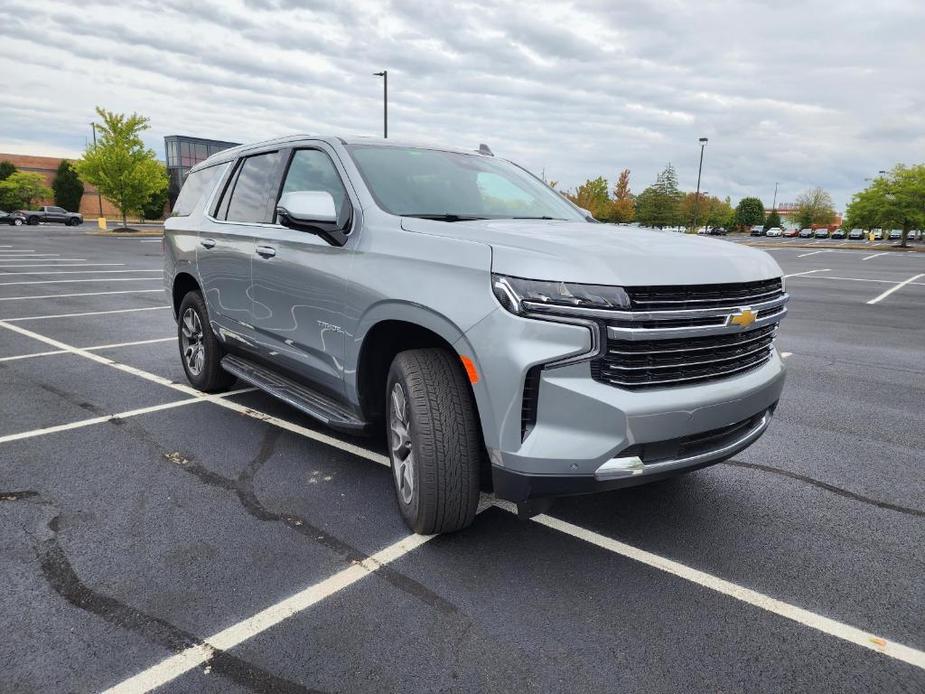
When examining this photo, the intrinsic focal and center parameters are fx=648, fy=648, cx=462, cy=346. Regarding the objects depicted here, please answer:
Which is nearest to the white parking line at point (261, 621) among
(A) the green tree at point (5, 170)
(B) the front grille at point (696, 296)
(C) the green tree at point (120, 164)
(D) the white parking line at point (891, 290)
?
(B) the front grille at point (696, 296)

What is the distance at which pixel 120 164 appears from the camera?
37.6 metres

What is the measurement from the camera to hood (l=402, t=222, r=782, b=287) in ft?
8.25

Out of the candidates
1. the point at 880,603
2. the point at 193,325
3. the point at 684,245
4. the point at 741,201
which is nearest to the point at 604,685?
the point at 880,603

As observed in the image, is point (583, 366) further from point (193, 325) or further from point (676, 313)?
point (193, 325)

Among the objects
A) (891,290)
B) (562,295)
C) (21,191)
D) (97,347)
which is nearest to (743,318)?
(562,295)

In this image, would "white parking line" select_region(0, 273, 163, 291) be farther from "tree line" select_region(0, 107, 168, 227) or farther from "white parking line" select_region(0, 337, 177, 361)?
"tree line" select_region(0, 107, 168, 227)

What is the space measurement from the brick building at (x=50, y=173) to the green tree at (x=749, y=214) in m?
97.6

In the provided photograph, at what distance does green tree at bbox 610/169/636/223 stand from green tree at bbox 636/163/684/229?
76 cm

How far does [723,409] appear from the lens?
2.76 meters

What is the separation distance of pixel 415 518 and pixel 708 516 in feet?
5.26

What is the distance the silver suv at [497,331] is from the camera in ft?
8.20

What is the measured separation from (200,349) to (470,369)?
3689 millimetres

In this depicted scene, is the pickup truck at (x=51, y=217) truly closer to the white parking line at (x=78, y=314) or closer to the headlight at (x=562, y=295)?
the white parking line at (x=78, y=314)

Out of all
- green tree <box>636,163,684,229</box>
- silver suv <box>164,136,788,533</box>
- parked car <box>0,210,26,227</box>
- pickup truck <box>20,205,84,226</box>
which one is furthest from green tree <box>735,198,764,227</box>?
silver suv <box>164,136,788,533</box>
